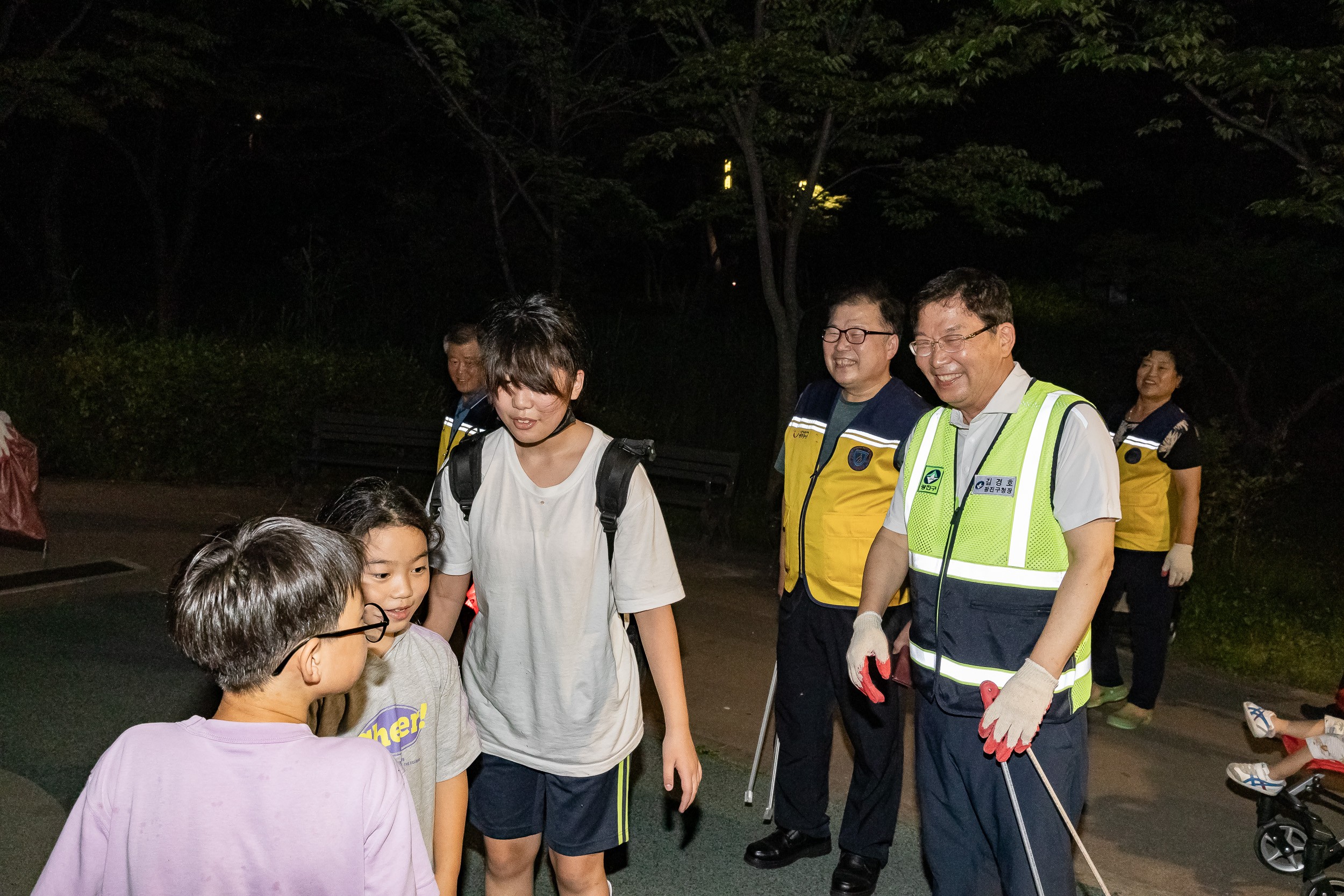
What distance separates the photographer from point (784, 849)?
14.1ft

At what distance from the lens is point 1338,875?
14.3 ft

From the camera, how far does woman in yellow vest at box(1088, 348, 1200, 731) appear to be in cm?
569

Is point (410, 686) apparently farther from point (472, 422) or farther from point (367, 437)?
point (367, 437)

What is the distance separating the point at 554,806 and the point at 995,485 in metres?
1.42

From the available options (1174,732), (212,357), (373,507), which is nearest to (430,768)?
(373,507)

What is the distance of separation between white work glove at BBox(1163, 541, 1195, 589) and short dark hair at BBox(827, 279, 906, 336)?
2595 millimetres

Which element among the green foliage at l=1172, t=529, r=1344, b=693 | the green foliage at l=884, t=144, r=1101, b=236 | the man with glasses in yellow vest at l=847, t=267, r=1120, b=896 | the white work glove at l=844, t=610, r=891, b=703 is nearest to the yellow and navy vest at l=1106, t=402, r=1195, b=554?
the green foliage at l=1172, t=529, r=1344, b=693

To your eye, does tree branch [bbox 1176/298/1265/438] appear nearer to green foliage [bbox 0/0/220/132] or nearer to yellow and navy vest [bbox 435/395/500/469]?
yellow and navy vest [bbox 435/395/500/469]

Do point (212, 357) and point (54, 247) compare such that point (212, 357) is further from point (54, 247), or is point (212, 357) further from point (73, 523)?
point (54, 247)

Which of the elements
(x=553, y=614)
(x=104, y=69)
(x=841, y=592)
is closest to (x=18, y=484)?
(x=841, y=592)

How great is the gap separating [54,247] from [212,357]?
379 inches

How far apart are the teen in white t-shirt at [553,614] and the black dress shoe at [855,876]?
134cm

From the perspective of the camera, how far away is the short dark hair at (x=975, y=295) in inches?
120

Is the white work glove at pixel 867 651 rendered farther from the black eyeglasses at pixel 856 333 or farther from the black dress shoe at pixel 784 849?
the black dress shoe at pixel 784 849
